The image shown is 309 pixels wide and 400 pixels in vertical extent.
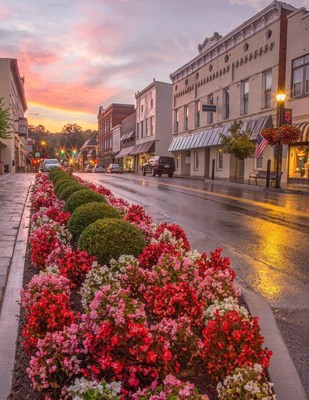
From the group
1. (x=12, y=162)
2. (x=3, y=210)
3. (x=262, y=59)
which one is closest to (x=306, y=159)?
(x=262, y=59)

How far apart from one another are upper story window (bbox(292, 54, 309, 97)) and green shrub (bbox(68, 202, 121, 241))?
898 inches

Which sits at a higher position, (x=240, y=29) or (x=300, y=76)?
(x=240, y=29)

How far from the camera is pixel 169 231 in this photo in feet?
18.5

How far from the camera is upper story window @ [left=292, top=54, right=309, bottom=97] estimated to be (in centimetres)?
2583

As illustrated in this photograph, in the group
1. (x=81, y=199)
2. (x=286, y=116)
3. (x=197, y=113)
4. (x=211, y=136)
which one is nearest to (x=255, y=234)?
(x=81, y=199)

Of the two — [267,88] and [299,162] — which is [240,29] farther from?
[299,162]

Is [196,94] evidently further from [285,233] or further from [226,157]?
[285,233]

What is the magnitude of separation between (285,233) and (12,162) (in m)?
48.2

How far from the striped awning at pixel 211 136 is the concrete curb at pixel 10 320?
24.7m

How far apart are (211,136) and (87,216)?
31526mm

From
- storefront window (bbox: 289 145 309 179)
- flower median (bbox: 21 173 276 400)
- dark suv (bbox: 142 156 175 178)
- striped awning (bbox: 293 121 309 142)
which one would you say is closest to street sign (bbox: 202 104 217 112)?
dark suv (bbox: 142 156 175 178)

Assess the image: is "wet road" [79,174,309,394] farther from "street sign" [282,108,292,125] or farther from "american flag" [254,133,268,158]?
"street sign" [282,108,292,125]

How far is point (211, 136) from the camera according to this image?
36500 millimetres

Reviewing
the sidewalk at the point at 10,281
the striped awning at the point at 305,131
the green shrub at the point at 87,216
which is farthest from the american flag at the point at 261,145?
the green shrub at the point at 87,216
